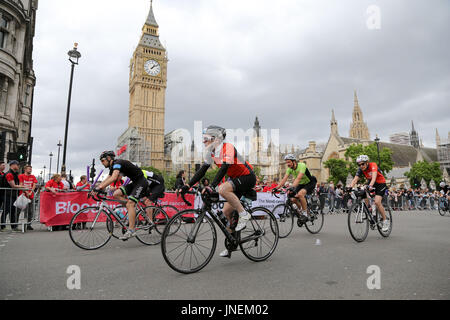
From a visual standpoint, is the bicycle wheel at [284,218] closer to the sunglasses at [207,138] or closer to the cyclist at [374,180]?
the cyclist at [374,180]

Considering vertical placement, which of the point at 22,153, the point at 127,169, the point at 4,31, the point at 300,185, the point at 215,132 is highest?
the point at 4,31

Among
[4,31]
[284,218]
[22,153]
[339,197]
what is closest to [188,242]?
[284,218]

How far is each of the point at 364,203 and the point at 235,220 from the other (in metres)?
3.48

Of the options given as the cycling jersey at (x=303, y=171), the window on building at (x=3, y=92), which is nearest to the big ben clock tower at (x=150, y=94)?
the window on building at (x=3, y=92)

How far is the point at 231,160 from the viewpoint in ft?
13.2

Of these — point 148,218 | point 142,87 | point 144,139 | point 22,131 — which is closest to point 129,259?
point 148,218

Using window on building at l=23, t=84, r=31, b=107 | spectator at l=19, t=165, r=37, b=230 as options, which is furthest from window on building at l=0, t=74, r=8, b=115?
spectator at l=19, t=165, r=37, b=230

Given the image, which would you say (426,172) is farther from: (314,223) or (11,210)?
(11,210)

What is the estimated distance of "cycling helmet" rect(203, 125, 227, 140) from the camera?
4156 millimetres

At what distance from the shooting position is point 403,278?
3.30 m

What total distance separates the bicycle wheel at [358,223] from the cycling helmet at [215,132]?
343cm

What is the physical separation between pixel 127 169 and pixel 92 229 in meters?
1.38

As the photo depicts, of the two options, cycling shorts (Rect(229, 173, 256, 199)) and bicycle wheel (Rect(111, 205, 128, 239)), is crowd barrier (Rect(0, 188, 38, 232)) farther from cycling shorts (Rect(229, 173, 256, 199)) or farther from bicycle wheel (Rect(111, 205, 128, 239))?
cycling shorts (Rect(229, 173, 256, 199))

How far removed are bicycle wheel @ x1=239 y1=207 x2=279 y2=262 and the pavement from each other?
0.15 m
